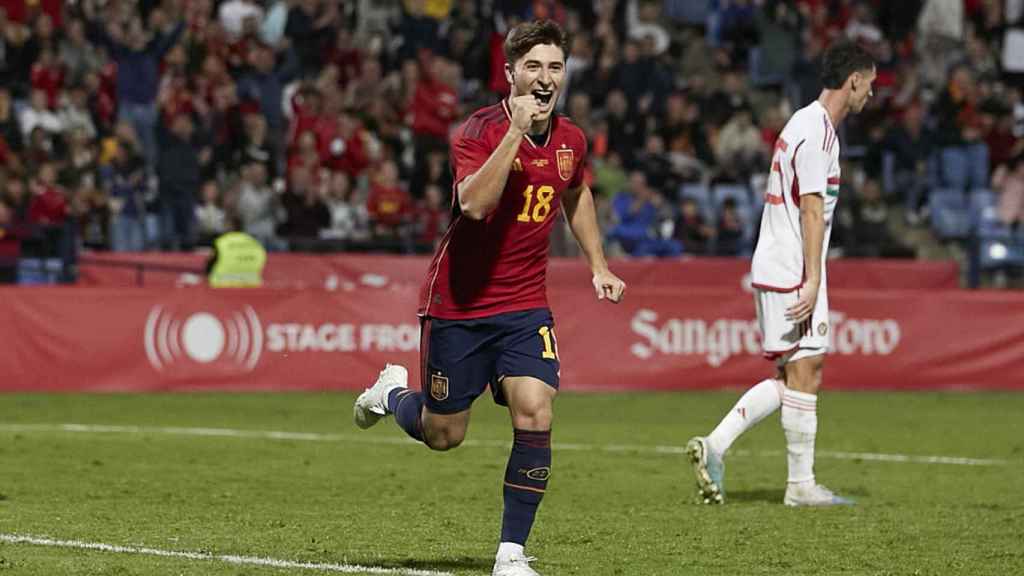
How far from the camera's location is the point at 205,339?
19.0 meters

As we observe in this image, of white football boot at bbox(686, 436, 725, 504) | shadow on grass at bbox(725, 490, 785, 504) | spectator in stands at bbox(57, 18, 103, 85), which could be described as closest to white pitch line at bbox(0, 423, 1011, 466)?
shadow on grass at bbox(725, 490, 785, 504)

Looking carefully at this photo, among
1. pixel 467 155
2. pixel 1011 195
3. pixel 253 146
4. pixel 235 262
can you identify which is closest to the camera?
pixel 467 155

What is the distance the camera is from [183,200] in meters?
23.0

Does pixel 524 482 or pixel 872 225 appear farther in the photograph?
pixel 872 225

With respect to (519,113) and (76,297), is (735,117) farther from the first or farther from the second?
(519,113)

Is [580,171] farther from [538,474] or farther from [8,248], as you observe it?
[8,248]

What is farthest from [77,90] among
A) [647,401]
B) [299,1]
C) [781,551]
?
[781,551]

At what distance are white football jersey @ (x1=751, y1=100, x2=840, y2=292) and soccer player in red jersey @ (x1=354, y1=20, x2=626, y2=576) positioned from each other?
2.66 meters

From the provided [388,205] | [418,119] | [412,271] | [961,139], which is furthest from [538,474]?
[961,139]

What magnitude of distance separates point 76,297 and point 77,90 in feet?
18.5

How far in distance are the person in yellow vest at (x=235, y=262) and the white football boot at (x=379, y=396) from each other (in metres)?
11.7

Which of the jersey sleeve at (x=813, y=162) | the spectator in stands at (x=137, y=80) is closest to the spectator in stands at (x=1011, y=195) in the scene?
the spectator in stands at (x=137, y=80)

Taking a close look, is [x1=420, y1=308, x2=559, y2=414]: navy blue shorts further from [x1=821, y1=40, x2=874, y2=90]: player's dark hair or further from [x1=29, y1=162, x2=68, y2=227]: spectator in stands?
[x1=29, y1=162, x2=68, y2=227]: spectator in stands

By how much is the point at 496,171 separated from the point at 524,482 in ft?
4.21
